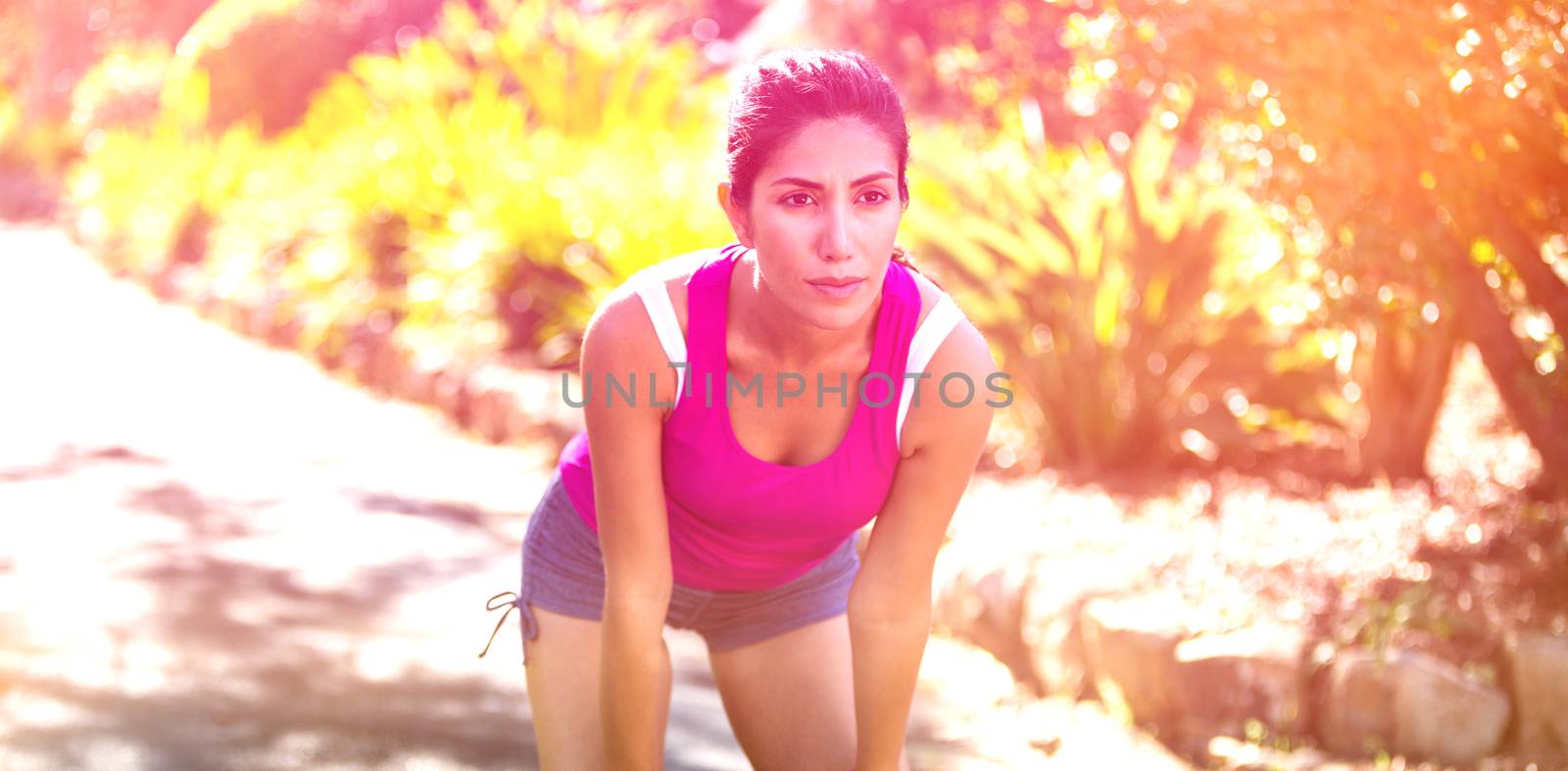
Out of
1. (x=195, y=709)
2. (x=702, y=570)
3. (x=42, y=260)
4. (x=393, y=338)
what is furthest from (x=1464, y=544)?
(x=42, y=260)

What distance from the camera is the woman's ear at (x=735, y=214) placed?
291 centimetres

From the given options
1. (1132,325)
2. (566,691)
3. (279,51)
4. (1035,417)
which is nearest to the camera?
(566,691)

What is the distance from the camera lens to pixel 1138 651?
499cm

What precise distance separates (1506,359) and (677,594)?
285cm

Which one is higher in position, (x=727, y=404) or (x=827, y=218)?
(x=827, y=218)

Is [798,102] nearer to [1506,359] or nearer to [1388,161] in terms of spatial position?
[1388,161]

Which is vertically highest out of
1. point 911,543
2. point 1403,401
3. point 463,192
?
point 463,192

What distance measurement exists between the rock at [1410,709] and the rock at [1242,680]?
4.2 inches

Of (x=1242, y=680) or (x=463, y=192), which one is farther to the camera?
(x=463, y=192)

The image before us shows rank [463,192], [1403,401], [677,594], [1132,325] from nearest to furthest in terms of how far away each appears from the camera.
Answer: [677,594]
[1403,401]
[1132,325]
[463,192]

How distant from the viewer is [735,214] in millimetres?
2928

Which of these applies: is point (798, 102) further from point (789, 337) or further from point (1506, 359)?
point (1506, 359)

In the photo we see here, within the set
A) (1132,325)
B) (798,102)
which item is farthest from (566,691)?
(1132,325)

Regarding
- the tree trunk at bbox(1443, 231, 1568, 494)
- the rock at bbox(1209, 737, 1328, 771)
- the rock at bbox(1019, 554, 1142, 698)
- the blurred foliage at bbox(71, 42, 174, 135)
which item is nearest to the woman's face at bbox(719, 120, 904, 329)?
the rock at bbox(1209, 737, 1328, 771)
